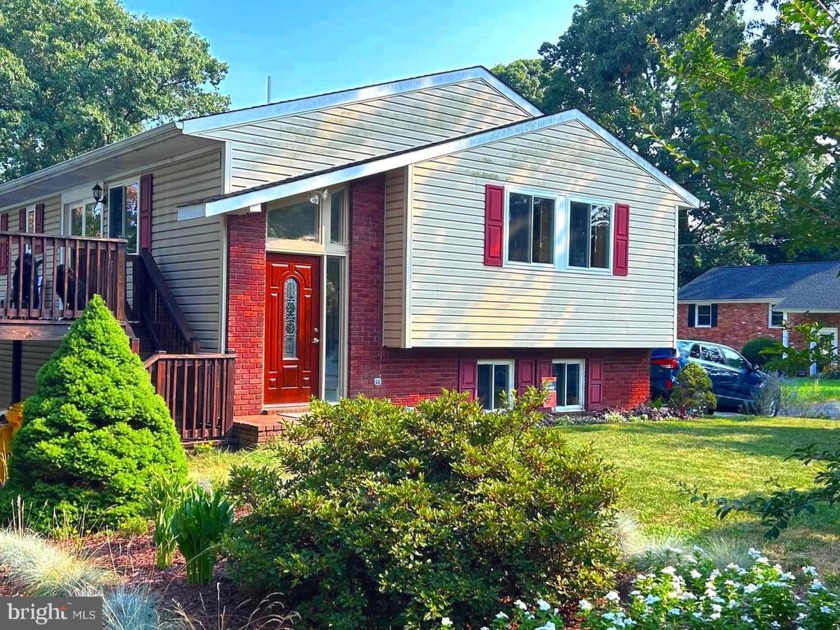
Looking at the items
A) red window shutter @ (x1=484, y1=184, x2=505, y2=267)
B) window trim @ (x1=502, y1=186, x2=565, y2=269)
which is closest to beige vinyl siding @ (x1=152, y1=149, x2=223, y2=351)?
red window shutter @ (x1=484, y1=184, x2=505, y2=267)

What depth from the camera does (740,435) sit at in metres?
13.1

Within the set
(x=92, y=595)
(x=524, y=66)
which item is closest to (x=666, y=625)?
(x=92, y=595)

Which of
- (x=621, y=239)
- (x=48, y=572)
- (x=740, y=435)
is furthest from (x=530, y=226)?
(x=48, y=572)

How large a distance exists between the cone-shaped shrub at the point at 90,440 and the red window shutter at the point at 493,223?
24.0 feet

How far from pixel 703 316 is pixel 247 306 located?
31.0m

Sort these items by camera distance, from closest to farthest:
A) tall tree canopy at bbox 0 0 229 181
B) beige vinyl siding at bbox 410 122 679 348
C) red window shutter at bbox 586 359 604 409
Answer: beige vinyl siding at bbox 410 122 679 348 → red window shutter at bbox 586 359 604 409 → tall tree canopy at bbox 0 0 229 181

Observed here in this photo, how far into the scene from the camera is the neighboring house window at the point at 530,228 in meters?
13.6

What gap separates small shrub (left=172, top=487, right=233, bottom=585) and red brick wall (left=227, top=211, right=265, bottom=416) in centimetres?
629

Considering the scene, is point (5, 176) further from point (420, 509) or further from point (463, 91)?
point (420, 509)

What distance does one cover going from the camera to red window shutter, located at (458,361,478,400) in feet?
45.1

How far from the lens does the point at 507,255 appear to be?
44.2 ft

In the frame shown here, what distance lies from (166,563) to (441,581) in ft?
6.66

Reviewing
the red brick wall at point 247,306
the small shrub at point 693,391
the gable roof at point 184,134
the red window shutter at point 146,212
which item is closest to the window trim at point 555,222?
the gable roof at point 184,134

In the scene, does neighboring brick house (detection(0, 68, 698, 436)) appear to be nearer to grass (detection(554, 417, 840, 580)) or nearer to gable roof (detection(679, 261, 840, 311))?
grass (detection(554, 417, 840, 580))
